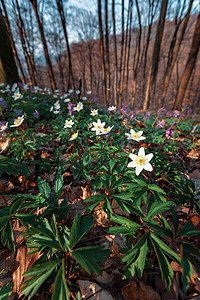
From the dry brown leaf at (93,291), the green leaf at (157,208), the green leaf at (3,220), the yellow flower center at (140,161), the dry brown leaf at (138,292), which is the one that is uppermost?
the yellow flower center at (140,161)

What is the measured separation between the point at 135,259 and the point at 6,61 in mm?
6542

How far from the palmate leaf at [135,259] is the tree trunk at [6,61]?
635 centimetres

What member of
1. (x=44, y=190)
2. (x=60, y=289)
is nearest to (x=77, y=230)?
(x=60, y=289)

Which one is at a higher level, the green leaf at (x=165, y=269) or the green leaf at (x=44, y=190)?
the green leaf at (x=44, y=190)

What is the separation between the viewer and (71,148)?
2.32 meters

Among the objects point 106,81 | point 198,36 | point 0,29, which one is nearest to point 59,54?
point 106,81

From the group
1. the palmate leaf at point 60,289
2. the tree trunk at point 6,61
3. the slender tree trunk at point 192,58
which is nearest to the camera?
the palmate leaf at point 60,289

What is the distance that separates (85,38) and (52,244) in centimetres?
1980

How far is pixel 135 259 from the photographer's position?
2.67 ft

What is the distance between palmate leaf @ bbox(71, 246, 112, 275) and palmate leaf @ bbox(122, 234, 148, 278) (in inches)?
5.3

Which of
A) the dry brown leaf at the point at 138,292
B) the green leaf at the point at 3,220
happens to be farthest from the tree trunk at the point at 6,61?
the dry brown leaf at the point at 138,292

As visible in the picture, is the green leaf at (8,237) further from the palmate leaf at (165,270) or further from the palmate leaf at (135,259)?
the palmate leaf at (165,270)

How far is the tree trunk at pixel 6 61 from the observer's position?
472cm

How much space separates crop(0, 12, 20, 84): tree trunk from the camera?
4.72 meters
